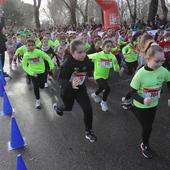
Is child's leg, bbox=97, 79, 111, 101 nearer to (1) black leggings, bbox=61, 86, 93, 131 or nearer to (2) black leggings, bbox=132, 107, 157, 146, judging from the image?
(1) black leggings, bbox=61, 86, 93, 131

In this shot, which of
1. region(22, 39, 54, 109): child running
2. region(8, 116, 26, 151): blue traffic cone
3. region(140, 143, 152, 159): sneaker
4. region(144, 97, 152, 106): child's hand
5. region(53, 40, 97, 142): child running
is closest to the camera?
region(144, 97, 152, 106): child's hand

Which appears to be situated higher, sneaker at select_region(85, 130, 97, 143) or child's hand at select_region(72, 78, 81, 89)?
child's hand at select_region(72, 78, 81, 89)

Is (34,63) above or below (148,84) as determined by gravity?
above

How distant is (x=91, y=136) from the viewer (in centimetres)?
482

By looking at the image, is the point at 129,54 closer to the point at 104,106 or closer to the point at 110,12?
the point at 104,106

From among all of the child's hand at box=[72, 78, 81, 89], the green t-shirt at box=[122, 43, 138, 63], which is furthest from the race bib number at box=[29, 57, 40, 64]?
the green t-shirt at box=[122, 43, 138, 63]

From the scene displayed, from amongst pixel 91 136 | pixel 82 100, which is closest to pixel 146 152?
pixel 91 136

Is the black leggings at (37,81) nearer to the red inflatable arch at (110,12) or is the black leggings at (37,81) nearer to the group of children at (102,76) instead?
the group of children at (102,76)

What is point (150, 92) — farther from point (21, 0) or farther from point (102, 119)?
point (21, 0)

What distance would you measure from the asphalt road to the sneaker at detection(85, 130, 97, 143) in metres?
0.09

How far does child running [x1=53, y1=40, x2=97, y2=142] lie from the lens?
443 centimetres

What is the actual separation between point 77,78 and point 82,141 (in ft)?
3.60

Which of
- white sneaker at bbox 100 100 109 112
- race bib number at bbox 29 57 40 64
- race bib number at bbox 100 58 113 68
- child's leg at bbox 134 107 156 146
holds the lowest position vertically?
white sneaker at bbox 100 100 109 112

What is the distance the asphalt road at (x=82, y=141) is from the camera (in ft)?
13.4
